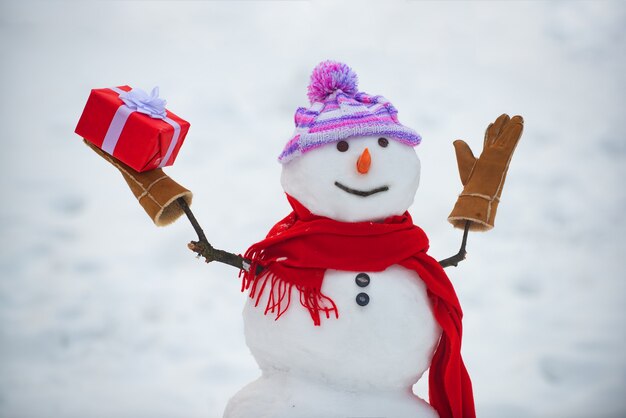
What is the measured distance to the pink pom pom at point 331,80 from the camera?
4.11 feet

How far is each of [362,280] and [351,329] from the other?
0.08 meters

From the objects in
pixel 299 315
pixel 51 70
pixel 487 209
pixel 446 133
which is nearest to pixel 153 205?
pixel 299 315

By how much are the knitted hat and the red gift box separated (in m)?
0.20

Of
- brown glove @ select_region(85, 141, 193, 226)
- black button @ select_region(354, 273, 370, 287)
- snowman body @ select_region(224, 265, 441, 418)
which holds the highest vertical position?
brown glove @ select_region(85, 141, 193, 226)

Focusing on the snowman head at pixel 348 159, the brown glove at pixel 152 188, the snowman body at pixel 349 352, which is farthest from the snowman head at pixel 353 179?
the brown glove at pixel 152 188

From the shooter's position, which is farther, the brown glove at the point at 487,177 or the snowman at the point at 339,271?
the brown glove at the point at 487,177

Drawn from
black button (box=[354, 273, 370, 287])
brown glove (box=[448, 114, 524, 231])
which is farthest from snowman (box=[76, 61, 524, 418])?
brown glove (box=[448, 114, 524, 231])

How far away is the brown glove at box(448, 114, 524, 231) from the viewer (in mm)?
1290

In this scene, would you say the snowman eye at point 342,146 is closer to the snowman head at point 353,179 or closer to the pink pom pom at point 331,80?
the snowman head at point 353,179

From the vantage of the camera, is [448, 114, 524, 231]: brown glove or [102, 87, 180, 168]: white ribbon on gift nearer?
[102, 87, 180, 168]: white ribbon on gift

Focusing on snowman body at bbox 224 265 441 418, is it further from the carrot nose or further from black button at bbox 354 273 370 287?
the carrot nose

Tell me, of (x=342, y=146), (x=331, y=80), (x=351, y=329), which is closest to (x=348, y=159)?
(x=342, y=146)

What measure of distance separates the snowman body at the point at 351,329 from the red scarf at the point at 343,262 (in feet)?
0.06

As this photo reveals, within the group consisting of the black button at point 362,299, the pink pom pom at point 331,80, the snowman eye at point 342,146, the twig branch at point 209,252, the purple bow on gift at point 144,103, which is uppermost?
the pink pom pom at point 331,80
